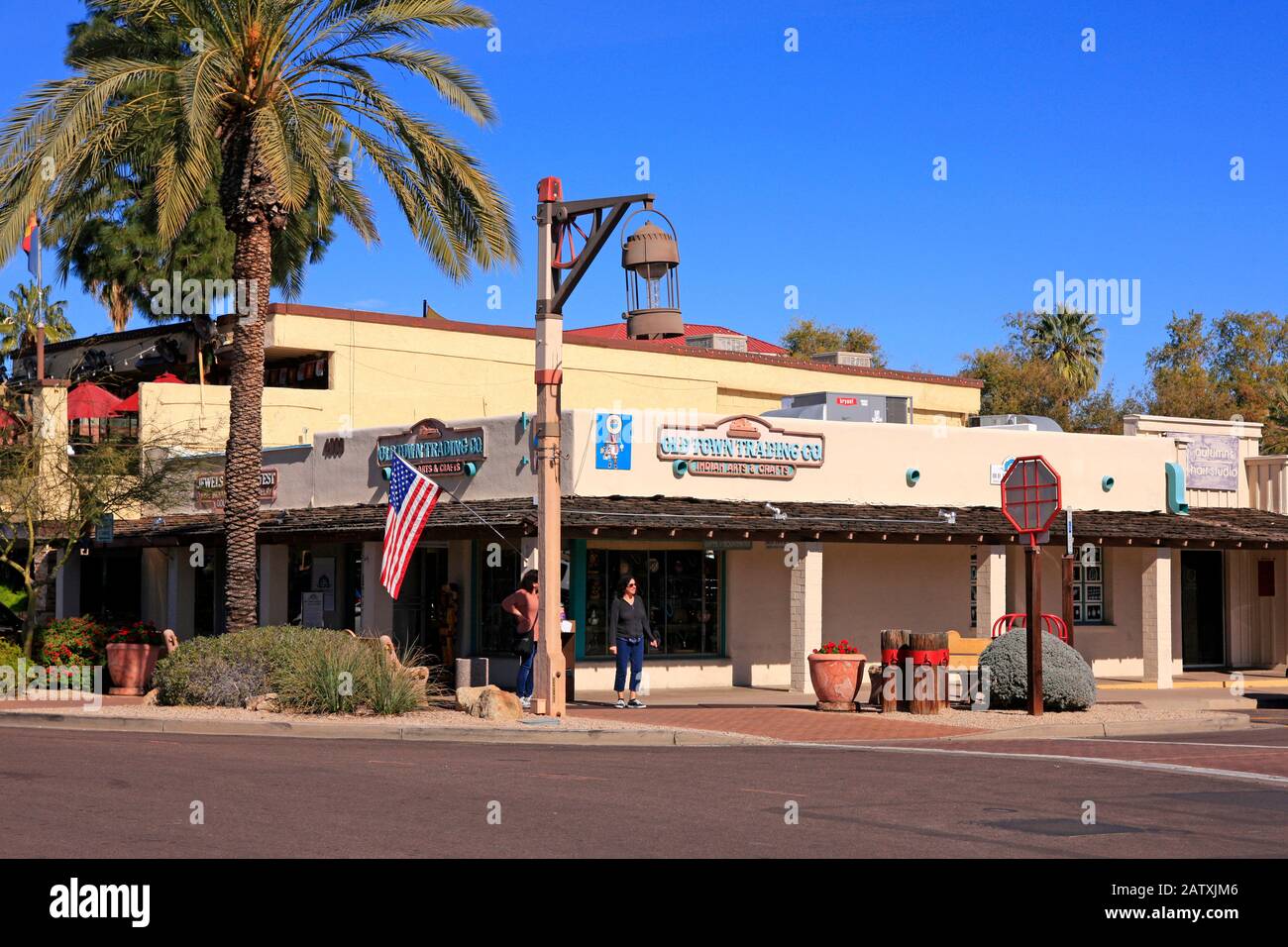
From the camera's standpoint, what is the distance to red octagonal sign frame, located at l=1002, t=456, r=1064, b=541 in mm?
20750

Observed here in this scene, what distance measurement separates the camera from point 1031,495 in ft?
69.2

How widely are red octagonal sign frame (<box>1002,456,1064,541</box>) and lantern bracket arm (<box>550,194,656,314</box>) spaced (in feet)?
21.0

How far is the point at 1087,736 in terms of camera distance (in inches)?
789

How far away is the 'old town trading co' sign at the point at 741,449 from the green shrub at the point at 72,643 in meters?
10.1

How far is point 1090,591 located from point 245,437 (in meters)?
17.3

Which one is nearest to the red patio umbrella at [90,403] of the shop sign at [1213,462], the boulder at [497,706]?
the boulder at [497,706]

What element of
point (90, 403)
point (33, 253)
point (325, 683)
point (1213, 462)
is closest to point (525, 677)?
point (325, 683)

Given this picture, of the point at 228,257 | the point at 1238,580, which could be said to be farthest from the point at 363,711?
the point at 228,257

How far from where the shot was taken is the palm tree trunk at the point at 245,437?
22.9 metres

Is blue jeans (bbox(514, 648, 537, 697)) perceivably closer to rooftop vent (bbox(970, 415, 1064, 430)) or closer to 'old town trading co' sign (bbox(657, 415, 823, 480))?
'old town trading co' sign (bbox(657, 415, 823, 480))

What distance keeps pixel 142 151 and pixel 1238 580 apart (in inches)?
928

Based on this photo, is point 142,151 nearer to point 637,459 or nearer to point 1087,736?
point 637,459

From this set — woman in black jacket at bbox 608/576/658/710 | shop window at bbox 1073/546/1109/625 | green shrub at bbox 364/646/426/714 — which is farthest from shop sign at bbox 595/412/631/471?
shop window at bbox 1073/546/1109/625

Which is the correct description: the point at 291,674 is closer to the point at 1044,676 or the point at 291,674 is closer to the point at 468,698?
the point at 468,698
